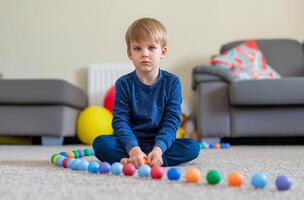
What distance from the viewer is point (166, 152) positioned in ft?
4.40

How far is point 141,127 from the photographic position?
1378 mm

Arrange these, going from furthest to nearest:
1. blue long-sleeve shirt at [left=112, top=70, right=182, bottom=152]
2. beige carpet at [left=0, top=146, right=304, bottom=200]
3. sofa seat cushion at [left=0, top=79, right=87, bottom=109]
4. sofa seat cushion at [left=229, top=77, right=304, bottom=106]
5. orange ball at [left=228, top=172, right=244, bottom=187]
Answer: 1. sofa seat cushion at [left=0, top=79, right=87, bottom=109]
2. sofa seat cushion at [left=229, top=77, right=304, bottom=106]
3. blue long-sleeve shirt at [left=112, top=70, right=182, bottom=152]
4. orange ball at [left=228, top=172, right=244, bottom=187]
5. beige carpet at [left=0, top=146, right=304, bottom=200]

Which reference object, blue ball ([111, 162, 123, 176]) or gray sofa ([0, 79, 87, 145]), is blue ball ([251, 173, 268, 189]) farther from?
gray sofa ([0, 79, 87, 145])

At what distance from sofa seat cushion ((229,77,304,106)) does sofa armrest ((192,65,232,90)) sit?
153 mm

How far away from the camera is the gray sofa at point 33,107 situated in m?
2.52

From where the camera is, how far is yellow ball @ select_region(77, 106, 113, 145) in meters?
2.73

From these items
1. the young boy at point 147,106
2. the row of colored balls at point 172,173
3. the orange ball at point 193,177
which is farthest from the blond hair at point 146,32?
the orange ball at point 193,177

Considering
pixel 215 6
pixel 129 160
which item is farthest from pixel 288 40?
pixel 129 160

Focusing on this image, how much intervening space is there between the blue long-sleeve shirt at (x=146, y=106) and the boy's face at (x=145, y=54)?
0.25 ft

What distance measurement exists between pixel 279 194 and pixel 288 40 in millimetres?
2643

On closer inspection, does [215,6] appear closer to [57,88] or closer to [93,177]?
[57,88]

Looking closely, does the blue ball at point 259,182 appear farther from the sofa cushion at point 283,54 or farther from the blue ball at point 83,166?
the sofa cushion at point 283,54

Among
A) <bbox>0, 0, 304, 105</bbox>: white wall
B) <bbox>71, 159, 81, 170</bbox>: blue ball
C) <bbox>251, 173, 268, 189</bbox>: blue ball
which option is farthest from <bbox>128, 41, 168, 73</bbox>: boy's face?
<bbox>0, 0, 304, 105</bbox>: white wall

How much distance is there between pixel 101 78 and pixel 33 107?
2.91 ft
